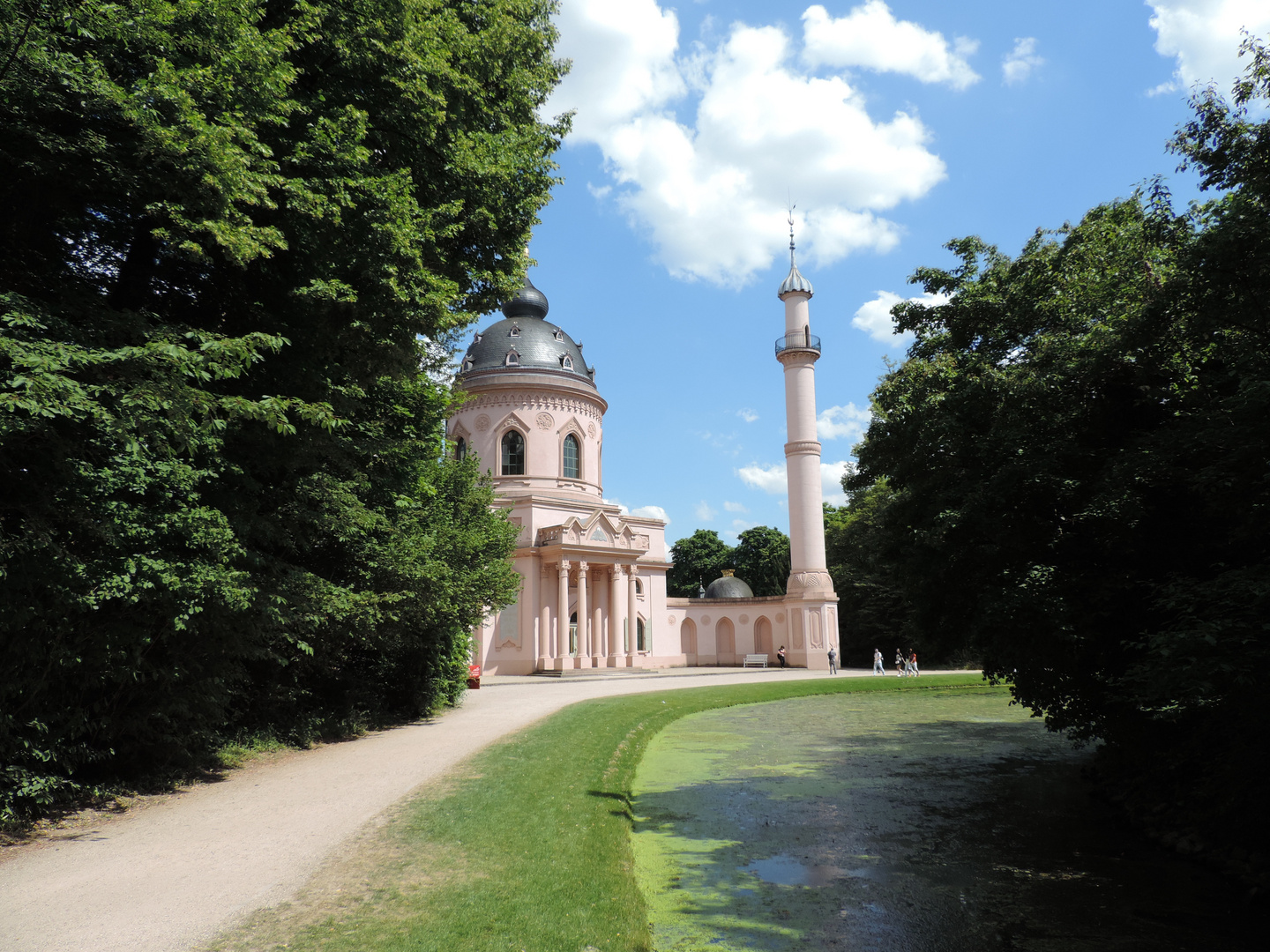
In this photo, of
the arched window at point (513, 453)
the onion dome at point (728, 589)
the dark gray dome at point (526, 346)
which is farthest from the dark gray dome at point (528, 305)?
the onion dome at point (728, 589)

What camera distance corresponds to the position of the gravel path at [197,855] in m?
5.49

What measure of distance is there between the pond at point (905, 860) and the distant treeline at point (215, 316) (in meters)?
5.62

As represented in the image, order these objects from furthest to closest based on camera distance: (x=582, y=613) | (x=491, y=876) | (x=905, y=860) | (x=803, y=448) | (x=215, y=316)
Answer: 1. (x=803, y=448)
2. (x=582, y=613)
3. (x=215, y=316)
4. (x=905, y=860)
5. (x=491, y=876)

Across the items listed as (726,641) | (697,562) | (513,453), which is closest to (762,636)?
(726,641)

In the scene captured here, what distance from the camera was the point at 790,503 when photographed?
1752 inches

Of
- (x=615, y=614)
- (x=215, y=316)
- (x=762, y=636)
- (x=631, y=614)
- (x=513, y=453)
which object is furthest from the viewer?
(x=762, y=636)

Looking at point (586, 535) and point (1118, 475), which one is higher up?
point (586, 535)

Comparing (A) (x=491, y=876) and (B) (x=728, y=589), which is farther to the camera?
(B) (x=728, y=589)

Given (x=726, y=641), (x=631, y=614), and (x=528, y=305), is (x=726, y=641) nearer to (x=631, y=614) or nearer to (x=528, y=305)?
(x=631, y=614)

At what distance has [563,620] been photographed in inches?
1505

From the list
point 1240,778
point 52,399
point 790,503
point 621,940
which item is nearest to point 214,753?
point 52,399

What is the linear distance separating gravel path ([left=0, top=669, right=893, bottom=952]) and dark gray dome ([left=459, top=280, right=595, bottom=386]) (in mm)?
32119

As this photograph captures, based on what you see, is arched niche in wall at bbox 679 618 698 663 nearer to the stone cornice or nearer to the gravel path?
the stone cornice

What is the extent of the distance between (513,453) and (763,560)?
3437cm
